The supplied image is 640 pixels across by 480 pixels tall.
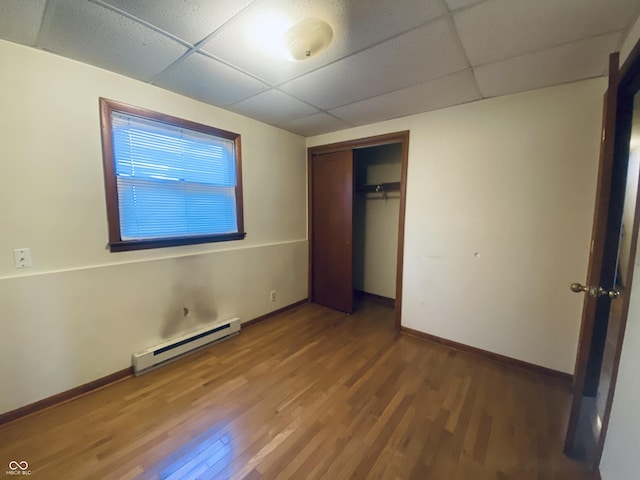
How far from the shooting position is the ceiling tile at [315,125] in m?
2.77

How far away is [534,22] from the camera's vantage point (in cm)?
131

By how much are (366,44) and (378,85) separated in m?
0.53

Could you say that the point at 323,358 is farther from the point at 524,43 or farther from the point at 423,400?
the point at 524,43

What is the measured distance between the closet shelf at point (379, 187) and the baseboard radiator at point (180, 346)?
7.97 feet

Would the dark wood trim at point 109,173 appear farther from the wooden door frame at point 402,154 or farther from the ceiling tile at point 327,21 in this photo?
the wooden door frame at point 402,154

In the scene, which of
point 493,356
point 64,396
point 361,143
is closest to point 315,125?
point 361,143

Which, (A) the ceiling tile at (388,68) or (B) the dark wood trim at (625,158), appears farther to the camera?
(A) the ceiling tile at (388,68)

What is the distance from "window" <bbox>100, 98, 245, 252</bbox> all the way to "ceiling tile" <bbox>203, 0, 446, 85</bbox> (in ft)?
3.01

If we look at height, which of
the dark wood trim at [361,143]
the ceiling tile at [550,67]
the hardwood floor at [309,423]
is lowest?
the hardwood floor at [309,423]

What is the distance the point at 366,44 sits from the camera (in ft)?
4.95

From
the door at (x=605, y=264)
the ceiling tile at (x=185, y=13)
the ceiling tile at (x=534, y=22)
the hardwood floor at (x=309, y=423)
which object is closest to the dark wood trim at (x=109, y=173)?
the ceiling tile at (x=185, y=13)

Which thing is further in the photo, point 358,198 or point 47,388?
point 358,198

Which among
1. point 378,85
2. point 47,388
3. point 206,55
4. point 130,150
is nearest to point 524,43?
point 378,85

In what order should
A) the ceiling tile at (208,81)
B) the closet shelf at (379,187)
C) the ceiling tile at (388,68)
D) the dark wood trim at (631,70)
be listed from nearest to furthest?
the dark wood trim at (631,70) < the ceiling tile at (388,68) < the ceiling tile at (208,81) < the closet shelf at (379,187)
